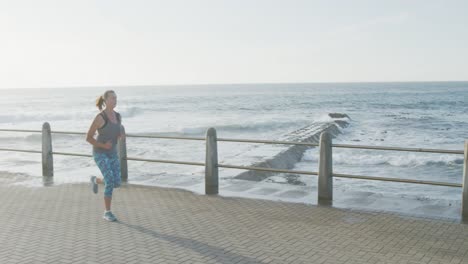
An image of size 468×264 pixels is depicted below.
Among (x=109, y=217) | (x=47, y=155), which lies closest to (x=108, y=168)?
(x=109, y=217)

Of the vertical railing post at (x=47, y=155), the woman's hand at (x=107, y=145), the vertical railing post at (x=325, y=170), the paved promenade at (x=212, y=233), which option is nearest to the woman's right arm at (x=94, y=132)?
the woman's hand at (x=107, y=145)

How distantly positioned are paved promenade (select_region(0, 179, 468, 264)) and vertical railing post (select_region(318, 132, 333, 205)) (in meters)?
0.44

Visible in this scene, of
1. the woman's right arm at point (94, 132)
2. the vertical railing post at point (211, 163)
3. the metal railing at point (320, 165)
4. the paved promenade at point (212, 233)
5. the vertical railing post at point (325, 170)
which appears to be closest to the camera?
the paved promenade at point (212, 233)

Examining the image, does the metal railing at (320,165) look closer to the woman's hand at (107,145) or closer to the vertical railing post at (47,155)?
the vertical railing post at (47,155)

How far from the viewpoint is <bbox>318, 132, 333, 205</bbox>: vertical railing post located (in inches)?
333

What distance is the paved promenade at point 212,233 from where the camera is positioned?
5.79m

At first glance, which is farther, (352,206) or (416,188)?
(416,188)

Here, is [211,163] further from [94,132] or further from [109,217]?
[94,132]

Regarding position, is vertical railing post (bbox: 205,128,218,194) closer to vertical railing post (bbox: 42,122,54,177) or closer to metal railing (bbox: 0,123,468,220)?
metal railing (bbox: 0,123,468,220)

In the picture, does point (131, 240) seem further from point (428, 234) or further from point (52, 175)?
point (52, 175)

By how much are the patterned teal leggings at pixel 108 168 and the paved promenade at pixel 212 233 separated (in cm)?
53

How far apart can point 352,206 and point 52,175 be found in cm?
690

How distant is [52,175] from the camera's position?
464 inches

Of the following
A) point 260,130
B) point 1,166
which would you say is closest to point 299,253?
point 1,166
